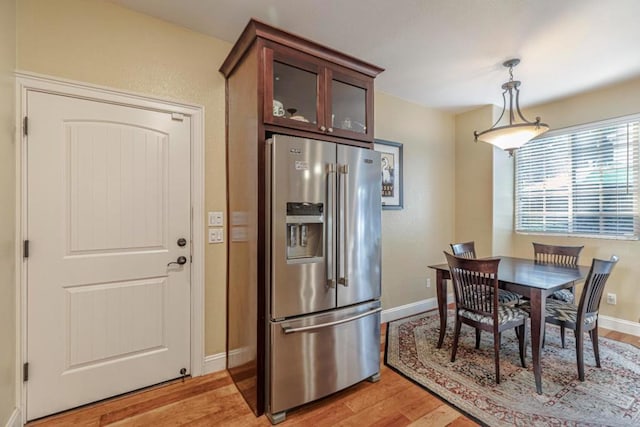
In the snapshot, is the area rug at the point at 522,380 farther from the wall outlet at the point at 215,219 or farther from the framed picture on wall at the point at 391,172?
the wall outlet at the point at 215,219

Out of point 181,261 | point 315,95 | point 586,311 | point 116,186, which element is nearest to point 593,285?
point 586,311

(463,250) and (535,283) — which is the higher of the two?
(463,250)

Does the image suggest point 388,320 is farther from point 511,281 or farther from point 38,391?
point 38,391

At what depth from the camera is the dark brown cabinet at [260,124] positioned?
187 cm

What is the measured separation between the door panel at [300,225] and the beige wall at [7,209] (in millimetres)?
1420

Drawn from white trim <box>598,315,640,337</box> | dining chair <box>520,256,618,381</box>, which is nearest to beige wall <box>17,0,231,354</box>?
dining chair <box>520,256,618,381</box>

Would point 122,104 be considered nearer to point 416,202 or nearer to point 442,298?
point 442,298

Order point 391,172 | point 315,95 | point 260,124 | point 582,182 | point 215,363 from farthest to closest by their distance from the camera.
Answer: point 391,172, point 582,182, point 215,363, point 315,95, point 260,124

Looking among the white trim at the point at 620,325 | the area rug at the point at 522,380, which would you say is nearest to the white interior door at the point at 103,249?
the area rug at the point at 522,380

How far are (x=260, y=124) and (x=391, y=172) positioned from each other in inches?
83.5

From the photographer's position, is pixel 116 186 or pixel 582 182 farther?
pixel 582 182

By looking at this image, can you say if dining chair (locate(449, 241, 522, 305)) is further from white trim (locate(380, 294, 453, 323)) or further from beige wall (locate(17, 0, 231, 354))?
beige wall (locate(17, 0, 231, 354))

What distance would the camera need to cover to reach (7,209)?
1.66 meters

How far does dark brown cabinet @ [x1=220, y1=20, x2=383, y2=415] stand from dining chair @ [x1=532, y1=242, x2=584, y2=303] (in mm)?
2392
